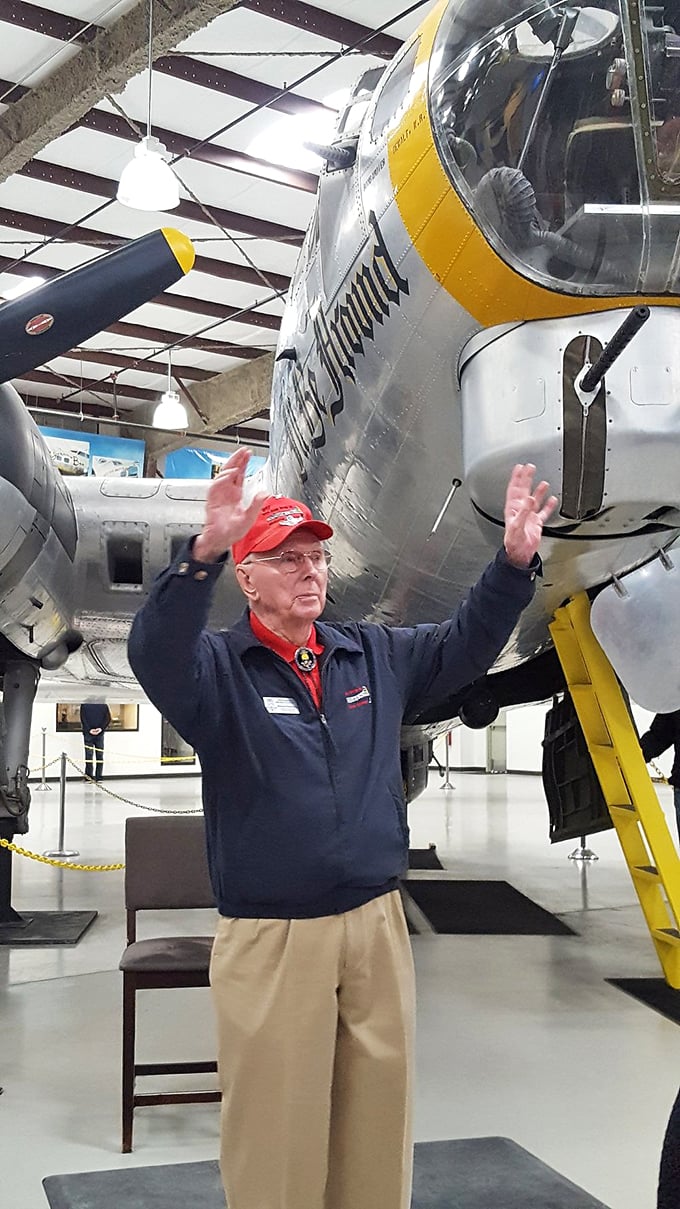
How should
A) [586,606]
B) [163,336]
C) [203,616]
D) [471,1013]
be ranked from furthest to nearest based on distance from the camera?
[163,336], [471,1013], [586,606], [203,616]

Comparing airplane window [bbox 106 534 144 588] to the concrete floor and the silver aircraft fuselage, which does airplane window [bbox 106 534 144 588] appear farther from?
the silver aircraft fuselage

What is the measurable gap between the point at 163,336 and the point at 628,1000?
47.5 ft

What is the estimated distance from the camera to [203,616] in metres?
1.98

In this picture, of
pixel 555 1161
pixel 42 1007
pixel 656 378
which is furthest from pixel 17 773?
pixel 656 378

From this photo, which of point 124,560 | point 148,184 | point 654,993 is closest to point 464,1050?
point 654,993

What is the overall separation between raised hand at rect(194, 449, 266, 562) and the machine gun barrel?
1315 millimetres

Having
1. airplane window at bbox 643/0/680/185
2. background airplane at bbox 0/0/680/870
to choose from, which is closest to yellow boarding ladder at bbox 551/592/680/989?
background airplane at bbox 0/0/680/870

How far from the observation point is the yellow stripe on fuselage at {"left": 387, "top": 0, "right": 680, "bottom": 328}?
3.08 m

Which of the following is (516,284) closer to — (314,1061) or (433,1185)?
(314,1061)

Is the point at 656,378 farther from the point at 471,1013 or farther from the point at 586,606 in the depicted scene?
the point at 471,1013

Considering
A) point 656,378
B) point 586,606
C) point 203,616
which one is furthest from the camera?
point 586,606

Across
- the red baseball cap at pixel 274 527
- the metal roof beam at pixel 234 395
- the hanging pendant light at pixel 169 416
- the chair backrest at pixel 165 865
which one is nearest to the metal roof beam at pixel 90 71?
the hanging pendant light at pixel 169 416

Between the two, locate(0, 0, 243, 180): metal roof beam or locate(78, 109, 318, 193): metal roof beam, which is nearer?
locate(0, 0, 243, 180): metal roof beam

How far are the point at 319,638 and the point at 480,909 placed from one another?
20.4 feet
